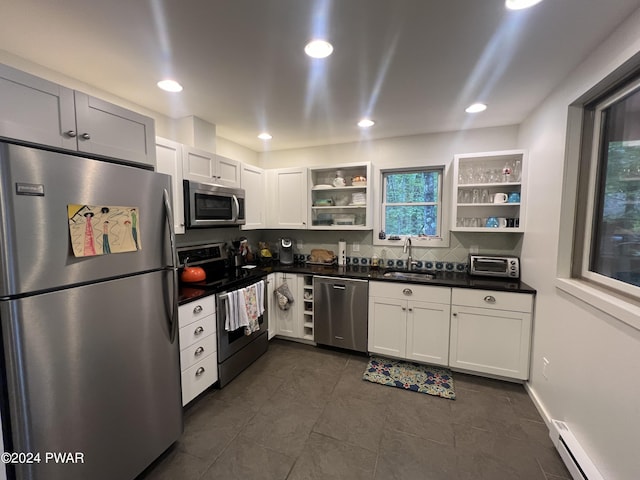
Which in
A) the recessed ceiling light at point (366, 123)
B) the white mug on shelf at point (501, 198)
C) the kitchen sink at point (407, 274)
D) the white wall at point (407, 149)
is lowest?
the kitchen sink at point (407, 274)

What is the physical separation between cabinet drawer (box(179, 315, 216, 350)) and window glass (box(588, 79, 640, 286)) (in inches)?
103

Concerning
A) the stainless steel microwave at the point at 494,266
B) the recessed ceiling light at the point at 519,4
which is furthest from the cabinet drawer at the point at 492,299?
the recessed ceiling light at the point at 519,4

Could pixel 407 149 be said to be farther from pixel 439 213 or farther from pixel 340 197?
pixel 340 197

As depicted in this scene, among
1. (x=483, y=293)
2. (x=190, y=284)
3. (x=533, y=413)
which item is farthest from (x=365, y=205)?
(x=533, y=413)

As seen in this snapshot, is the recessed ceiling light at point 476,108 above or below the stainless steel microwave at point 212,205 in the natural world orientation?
above

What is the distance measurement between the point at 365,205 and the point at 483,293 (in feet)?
4.90

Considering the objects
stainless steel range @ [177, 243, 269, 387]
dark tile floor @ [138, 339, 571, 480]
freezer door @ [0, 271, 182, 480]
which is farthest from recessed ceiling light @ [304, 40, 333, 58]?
dark tile floor @ [138, 339, 571, 480]

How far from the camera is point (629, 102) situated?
4.78 ft

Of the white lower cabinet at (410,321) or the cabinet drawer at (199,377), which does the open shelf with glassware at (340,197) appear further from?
the cabinet drawer at (199,377)

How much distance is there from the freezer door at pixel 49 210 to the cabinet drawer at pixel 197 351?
2.85 ft

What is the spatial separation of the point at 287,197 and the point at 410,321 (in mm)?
2016

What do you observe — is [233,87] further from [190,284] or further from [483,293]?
[483,293]

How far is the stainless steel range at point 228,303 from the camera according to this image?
2.33 metres

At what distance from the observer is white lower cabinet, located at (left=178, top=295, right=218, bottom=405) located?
1975mm
